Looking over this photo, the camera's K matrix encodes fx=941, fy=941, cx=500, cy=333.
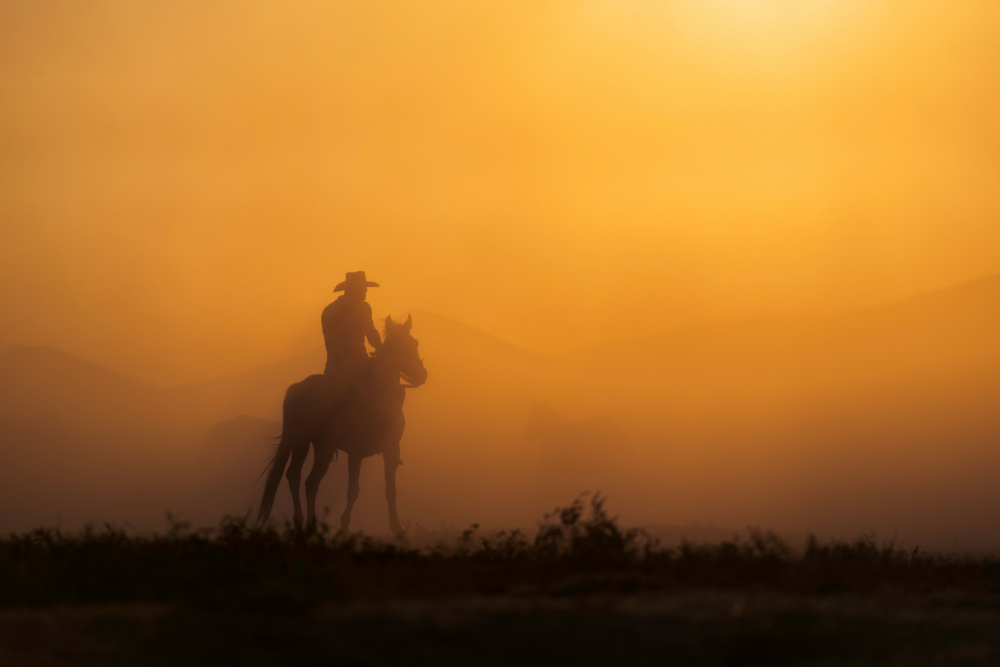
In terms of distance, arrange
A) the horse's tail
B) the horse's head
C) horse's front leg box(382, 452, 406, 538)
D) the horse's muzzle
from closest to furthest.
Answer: the horse's tail
horse's front leg box(382, 452, 406, 538)
the horse's head
the horse's muzzle

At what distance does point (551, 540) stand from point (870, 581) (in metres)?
3.03

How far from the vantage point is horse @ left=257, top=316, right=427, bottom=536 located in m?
14.8

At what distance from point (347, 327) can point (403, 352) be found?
134cm

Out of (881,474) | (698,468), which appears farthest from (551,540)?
(698,468)

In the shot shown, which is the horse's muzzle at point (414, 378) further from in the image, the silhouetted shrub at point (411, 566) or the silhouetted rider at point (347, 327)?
the silhouetted shrub at point (411, 566)

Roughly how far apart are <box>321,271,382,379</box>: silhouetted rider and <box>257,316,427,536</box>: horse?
0.28m

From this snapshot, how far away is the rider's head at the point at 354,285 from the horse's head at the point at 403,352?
999 millimetres

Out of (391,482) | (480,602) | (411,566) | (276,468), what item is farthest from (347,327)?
(480,602)

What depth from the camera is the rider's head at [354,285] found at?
50.6ft

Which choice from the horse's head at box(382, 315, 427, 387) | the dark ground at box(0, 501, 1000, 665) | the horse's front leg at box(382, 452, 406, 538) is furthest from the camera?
the horse's head at box(382, 315, 427, 387)

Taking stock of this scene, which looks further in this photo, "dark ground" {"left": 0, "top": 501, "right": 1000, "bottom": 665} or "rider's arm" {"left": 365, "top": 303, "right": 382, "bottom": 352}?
"rider's arm" {"left": 365, "top": 303, "right": 382, "bottom": 352}

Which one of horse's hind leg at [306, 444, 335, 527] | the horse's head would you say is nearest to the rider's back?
the horse's head

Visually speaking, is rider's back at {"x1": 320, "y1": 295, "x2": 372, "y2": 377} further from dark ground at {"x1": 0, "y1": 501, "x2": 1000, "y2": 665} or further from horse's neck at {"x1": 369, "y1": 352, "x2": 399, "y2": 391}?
dark ground at {"x1": 0, "y1": 501, "x2": 1000, "y2": 665}

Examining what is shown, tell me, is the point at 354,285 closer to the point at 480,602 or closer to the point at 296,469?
the point at 296,469
